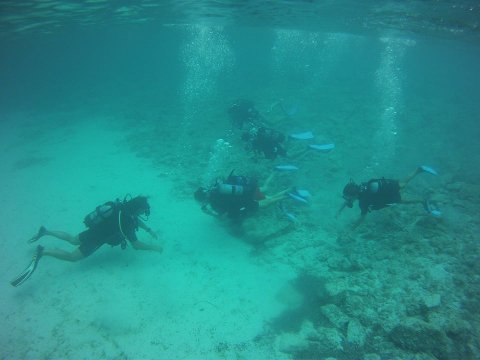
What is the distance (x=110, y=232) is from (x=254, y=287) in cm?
383

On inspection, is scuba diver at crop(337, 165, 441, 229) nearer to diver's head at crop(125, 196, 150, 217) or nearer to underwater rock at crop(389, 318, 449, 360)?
underwater rock at crop(389, 318, 449, 360)

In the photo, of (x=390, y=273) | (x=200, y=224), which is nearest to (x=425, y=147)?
(x=390, y=273)

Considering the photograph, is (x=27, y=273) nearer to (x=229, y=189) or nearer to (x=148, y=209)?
(x=148, y=209)

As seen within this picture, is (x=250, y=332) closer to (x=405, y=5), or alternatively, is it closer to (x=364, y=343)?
(x=364, y=343)

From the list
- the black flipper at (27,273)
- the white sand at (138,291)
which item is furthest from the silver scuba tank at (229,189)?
the black flipper at (27,273)

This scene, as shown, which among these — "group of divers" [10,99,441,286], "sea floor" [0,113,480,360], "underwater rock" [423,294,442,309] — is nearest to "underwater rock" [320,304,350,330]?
"sea floor" [0,113,480,360]

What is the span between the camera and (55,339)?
6.36 meters

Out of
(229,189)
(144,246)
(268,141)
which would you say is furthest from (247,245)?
(268,141)

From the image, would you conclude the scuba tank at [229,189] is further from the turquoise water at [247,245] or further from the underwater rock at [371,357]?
the underwater rock at [371,357]

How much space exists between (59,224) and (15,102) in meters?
26.8

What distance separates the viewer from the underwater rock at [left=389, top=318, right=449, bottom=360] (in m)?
5.19

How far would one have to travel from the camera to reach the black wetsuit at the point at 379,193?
7559 millimetres

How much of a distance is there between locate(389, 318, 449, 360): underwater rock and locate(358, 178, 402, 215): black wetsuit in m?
2.94

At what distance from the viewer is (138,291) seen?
736 centimetres
